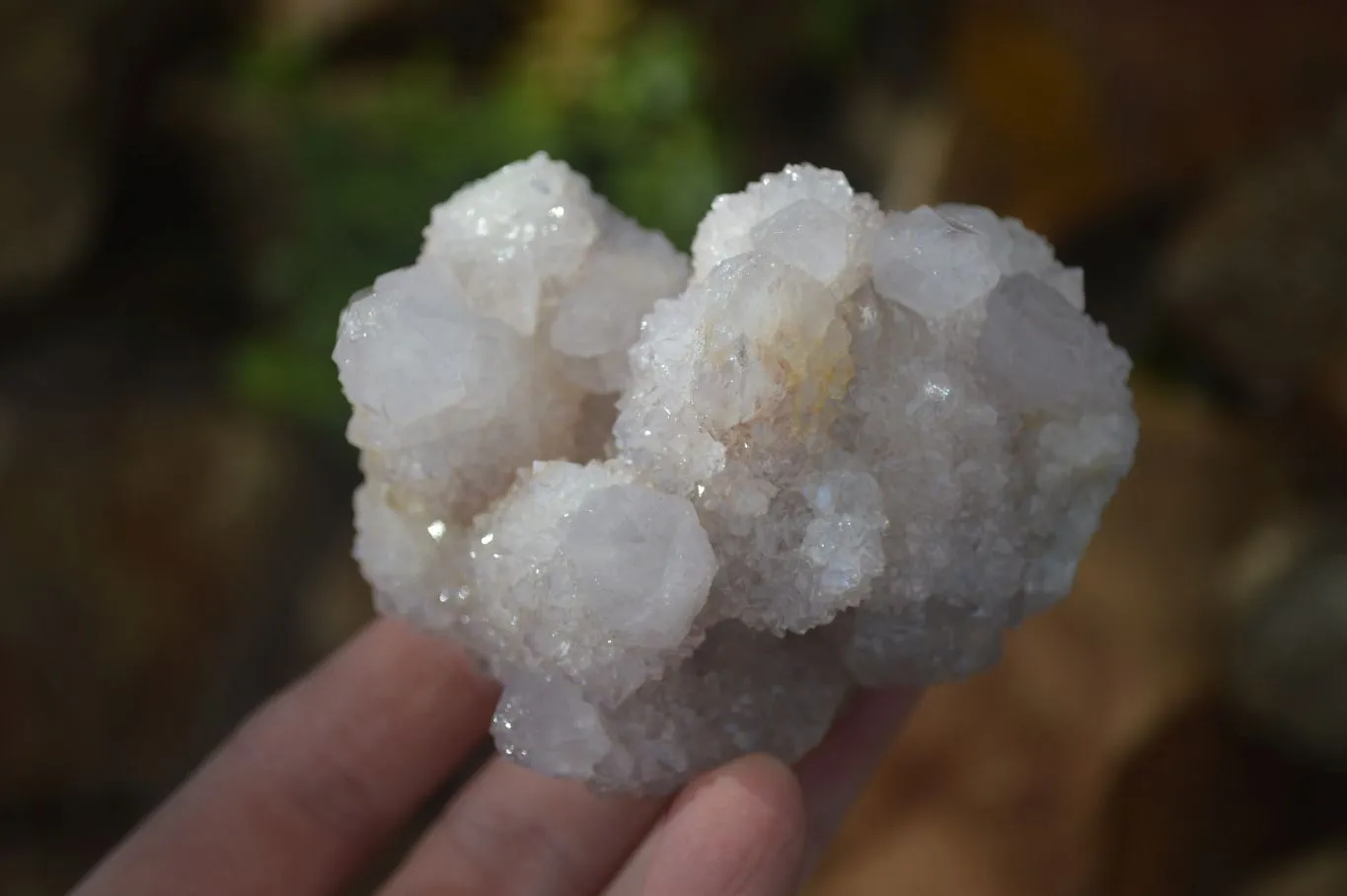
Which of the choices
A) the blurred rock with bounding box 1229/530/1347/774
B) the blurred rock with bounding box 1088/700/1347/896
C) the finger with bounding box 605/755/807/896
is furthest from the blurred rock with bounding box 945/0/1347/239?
the finger with bounding box 605/755/807/896

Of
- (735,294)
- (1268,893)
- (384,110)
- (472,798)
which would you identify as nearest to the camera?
(735,294)

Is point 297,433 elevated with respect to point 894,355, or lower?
lower

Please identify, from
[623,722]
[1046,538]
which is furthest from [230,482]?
[1046,538]

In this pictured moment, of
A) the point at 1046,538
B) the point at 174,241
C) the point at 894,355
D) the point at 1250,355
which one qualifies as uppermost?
the point at 894,355

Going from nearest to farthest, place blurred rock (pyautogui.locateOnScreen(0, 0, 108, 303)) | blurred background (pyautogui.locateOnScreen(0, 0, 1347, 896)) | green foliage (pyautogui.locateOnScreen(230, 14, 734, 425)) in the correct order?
blurred background (pyautogui.locateOnScreen(0, 0, 1347, 896)), green foliage (pyautogui.locateOnScreen(230, 14, 734, 425)), blurred rock (pyautogui.locateOnScreen(0, 0, 108, 303))

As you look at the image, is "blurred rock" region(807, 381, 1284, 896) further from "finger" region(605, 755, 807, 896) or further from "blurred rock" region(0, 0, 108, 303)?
"blurred rock" region(0, 0, 108, 303)

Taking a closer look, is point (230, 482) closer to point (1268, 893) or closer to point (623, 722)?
point (623, 722)

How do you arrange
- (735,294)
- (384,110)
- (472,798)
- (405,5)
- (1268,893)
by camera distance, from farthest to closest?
1. (405,5)
2. (384,110)
3. (1268,893)
4. (472,798)
5. (735,294)
